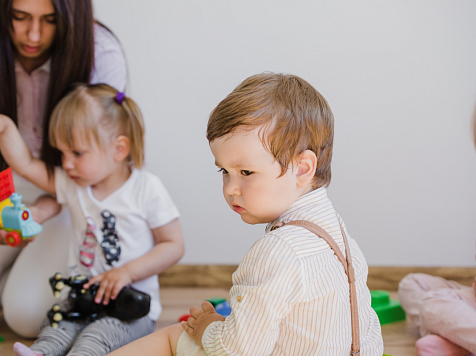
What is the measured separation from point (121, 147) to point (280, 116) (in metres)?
0.60

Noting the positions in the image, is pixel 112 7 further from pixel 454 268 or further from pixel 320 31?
pixel 454 268

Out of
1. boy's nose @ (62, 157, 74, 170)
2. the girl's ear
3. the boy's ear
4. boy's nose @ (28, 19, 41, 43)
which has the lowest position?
boy's nose @ (62, 157, 74, 170)

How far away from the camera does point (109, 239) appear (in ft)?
3.91

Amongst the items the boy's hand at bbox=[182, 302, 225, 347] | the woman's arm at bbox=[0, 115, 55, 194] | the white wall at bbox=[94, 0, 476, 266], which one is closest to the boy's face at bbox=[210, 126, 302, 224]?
the boy's hand at bbox=[182, 302, 225, 347]

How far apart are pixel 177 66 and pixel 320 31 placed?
1.55 feet

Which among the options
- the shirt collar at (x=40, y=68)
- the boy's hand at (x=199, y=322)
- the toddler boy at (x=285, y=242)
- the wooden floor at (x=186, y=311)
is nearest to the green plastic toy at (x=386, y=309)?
the wooden floor at (x=186, y=311)

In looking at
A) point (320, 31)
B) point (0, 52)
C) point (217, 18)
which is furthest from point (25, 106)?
point (320, 31)

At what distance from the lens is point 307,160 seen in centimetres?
73

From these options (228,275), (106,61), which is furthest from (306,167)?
(228,275)

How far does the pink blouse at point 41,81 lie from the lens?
130 centimetres

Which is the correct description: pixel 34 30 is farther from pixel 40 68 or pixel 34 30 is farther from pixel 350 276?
pixel 350 276

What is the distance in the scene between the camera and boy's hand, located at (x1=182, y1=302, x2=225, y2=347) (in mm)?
778

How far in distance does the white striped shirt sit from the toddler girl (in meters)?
0.50

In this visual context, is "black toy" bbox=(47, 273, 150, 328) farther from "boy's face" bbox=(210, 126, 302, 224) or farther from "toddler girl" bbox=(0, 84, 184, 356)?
"boy's face" bbox=(210, 126, 302, 224)
